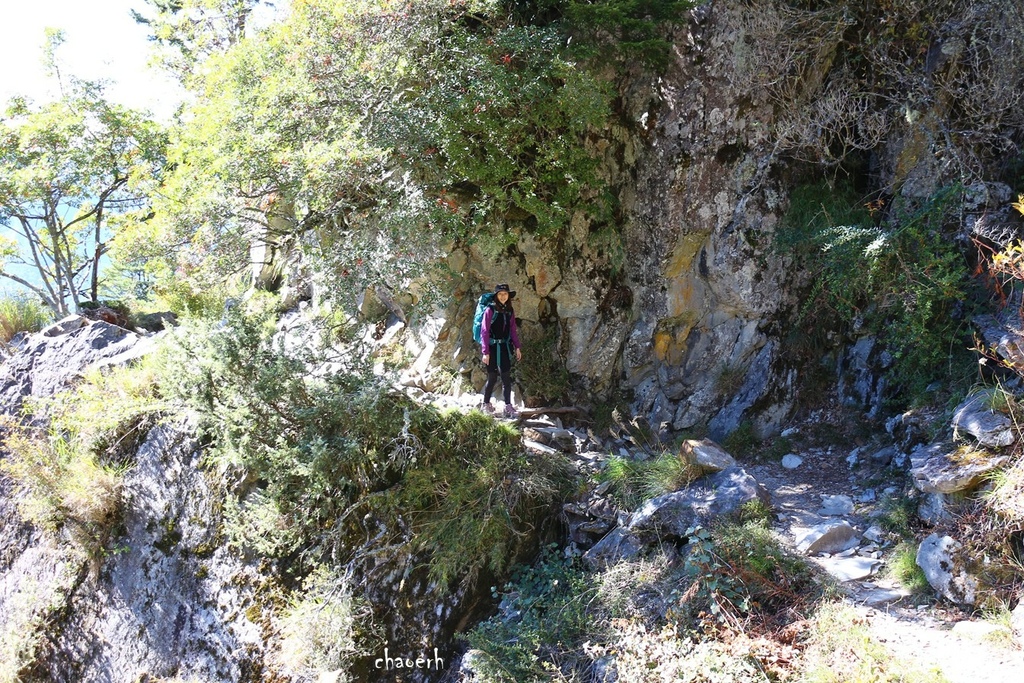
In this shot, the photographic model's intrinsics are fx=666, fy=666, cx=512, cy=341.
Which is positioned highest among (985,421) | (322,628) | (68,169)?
(68,169)

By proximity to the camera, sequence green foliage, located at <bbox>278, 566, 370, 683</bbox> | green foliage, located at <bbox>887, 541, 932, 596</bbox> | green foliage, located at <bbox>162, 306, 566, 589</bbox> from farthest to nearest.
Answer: green foliage, located at <bbox>162, 306, 566, 589</bbox>, green foliage, located at <bbox>278, 566, 370, 683</bbox>, green foliage, located at <bbox>887, 541, 932, 596</bbox>

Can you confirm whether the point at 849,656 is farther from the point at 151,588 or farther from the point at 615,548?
the point at 151,588

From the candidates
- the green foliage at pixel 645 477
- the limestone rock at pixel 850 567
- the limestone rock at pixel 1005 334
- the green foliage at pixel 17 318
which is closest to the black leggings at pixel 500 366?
the green foliage at pixel 645 477

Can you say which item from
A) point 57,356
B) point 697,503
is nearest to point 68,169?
point 57,356

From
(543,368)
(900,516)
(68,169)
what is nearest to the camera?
(900,516)

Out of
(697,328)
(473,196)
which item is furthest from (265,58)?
(697,328)

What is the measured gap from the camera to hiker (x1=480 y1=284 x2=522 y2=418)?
7.41 meters

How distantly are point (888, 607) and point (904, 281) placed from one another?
117 inches

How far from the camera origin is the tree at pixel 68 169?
11383 mm

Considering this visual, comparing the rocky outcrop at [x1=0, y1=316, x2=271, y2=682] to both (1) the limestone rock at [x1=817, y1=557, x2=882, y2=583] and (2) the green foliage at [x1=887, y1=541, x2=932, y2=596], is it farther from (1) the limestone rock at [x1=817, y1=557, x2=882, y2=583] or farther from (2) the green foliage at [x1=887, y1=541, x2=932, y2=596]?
(2) the green foliage at [x1=887, y1=541, x2=932, y2=596]

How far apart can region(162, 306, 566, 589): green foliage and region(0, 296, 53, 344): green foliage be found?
5.25 metres

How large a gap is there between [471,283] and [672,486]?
13.3 feet

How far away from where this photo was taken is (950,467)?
4926 mm

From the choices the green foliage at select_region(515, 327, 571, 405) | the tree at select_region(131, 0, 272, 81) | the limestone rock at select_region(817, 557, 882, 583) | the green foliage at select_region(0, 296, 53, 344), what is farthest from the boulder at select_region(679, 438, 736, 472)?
the green foliage at select_region(0, 296, 53, 344)
